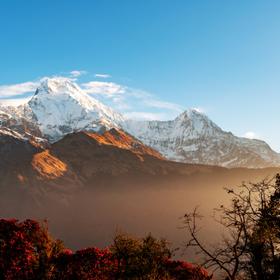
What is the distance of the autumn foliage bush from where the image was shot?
5781cm

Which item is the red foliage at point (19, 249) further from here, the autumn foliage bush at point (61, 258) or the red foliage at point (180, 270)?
the red foliage at point (180, 270)

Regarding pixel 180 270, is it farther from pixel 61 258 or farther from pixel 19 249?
pixel 19 249

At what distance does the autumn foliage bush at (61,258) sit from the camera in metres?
57.8

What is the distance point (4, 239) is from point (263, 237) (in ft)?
130

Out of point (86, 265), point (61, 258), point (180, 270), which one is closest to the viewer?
point (86, 265)

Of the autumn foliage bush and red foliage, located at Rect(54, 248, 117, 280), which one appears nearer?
the autumn foliage bush

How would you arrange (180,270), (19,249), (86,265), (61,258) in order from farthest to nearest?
(180,270) → (61,258) → (86,265) → (19,249)

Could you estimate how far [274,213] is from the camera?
36.1 meters

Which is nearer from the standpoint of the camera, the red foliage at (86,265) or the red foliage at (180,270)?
the red foliage at (86,265)

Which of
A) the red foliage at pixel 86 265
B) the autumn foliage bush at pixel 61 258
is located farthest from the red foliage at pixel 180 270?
the red foliage at pixel 86 265

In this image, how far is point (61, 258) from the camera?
66.1 meters

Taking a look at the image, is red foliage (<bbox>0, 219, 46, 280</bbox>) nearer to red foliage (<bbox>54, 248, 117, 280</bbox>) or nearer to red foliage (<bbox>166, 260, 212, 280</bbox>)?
red foliage (<bbox>54, 248, 117, 280</bbox>)

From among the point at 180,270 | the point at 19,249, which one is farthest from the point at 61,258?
the point at 180,270

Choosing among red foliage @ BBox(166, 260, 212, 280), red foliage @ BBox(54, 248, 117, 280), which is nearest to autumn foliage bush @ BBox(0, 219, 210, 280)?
red foliage @ BBox(54, 248, 117, 280)
